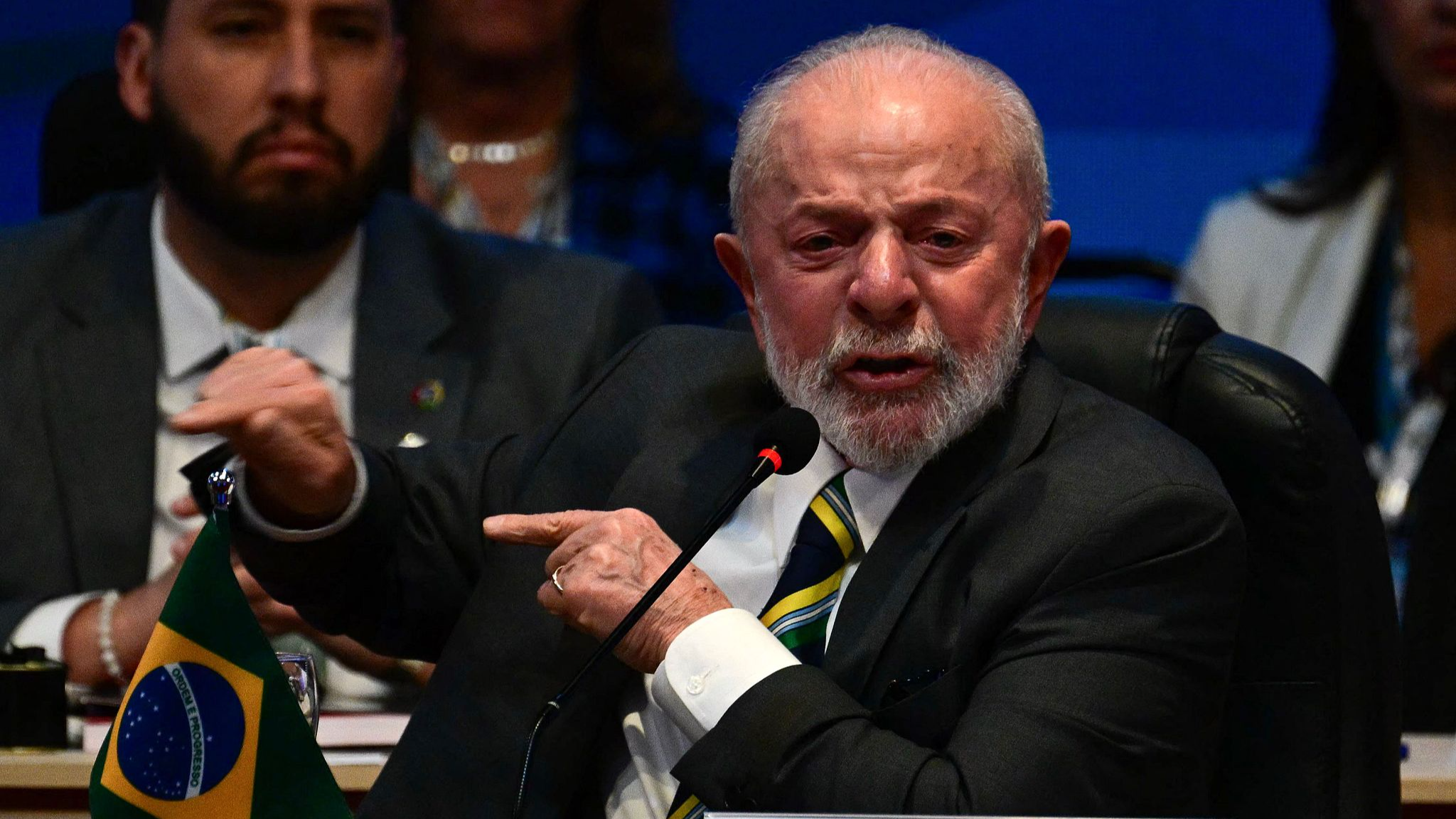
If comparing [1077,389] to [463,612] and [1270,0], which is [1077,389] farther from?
[1270,0]

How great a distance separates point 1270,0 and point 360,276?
1815mm

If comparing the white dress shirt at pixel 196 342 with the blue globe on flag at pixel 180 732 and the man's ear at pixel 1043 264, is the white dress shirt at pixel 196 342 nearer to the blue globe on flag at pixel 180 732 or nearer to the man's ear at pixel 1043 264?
the man's ear at pixel 1043 264

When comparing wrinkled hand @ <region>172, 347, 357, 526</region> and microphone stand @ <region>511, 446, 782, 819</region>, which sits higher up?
microphone stand @ <region>511, 446, 782, 819</region>

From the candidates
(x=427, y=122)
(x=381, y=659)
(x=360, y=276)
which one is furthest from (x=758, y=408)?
(x=427, y=122)

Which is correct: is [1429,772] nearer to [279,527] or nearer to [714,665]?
[714,665]

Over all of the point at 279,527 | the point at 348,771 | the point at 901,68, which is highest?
the point at 901,68

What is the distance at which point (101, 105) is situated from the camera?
3.43 meters

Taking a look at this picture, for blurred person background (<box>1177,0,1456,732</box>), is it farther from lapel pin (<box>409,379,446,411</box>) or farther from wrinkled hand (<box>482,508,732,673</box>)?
wrinkled hand (<box>482,508,732,673</box>)

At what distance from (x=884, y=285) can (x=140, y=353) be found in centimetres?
161

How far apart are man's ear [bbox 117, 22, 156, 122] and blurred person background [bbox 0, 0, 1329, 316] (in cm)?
45

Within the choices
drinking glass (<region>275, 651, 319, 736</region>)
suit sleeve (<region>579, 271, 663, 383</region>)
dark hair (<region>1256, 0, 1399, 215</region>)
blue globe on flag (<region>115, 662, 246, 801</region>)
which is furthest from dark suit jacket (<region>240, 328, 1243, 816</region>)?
dark hair (<region>1256, 0, 1399, 215</region>)

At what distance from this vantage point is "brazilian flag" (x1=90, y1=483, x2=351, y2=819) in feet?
4.67

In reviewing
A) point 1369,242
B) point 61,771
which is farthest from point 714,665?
point 1369,242

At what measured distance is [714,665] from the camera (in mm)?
1672
